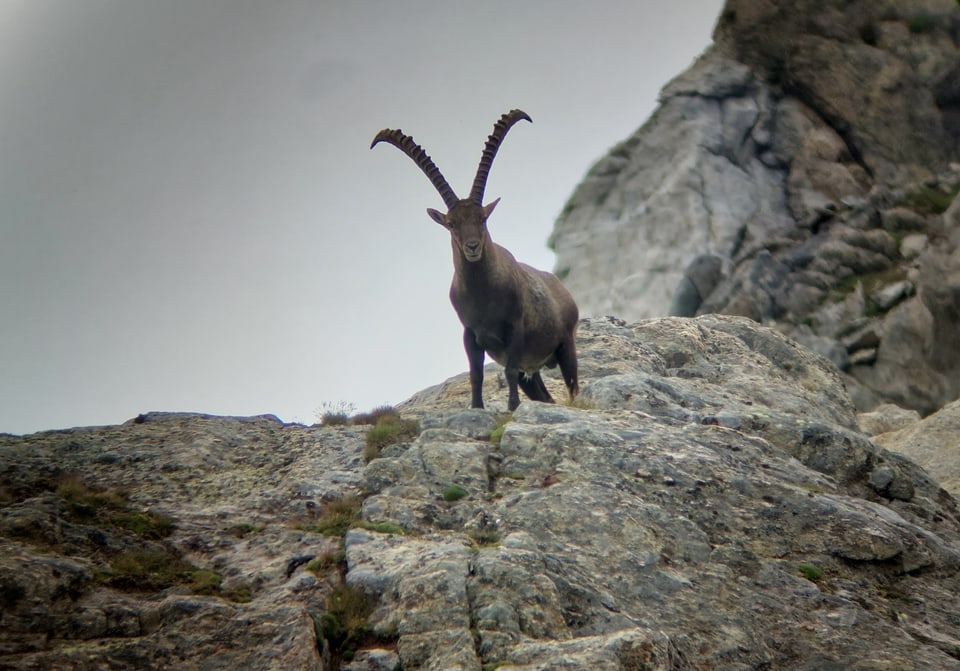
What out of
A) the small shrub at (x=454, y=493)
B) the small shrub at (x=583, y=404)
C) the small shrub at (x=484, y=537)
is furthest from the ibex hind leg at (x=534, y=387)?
the small shrub at (x=484, y=537)

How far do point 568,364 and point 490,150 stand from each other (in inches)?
167

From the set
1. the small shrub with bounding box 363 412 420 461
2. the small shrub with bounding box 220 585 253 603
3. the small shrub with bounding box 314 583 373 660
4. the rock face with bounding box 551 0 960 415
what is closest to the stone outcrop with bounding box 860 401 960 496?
the small shrub with bounding box 363 412 420 461

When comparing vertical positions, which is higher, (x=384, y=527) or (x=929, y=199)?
(x=929, y=199)

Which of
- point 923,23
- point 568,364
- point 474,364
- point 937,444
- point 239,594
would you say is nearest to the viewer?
point 239,594

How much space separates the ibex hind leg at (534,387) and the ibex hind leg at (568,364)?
455 mm

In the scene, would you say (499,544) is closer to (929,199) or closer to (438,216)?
(438,216)

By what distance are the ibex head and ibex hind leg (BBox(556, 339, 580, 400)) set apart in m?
3.07

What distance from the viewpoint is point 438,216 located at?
17266mm

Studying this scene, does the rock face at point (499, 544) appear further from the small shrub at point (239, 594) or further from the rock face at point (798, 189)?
the rock face at point (798, 189)

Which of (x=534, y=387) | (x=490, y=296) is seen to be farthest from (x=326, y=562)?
(x=534, y=387)

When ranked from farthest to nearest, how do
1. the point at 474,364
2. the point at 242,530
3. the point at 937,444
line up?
the point at 937,444, the point at 474,364, the point at 242,530

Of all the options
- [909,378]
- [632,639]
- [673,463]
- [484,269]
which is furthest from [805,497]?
[909,378]

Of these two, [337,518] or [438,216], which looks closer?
[337,518]

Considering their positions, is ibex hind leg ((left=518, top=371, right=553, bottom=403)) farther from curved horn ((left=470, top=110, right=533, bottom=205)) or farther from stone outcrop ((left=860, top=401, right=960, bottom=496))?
stone outcrop ((left=860, top=401, right=960, bottom=496))
